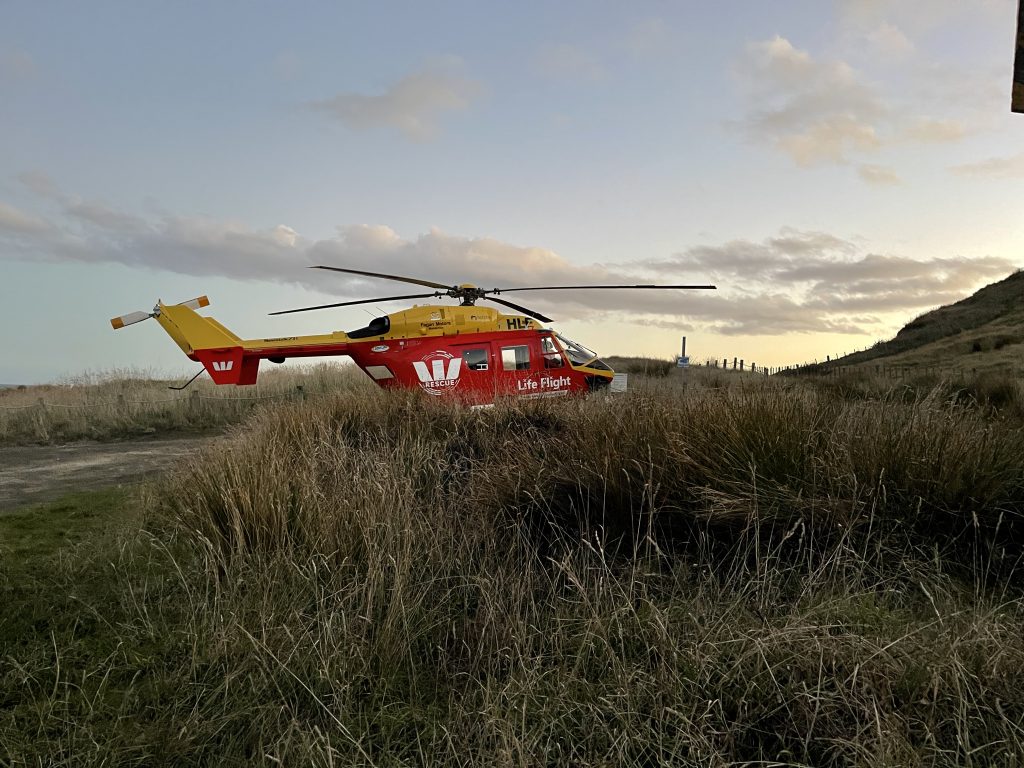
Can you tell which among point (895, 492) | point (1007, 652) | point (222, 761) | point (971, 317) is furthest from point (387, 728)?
point (971, 317)

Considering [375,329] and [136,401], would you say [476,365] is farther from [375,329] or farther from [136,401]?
[136,401]

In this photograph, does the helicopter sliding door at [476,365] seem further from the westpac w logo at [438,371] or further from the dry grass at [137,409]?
the dry grass at [137,409]

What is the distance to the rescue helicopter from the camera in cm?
1129

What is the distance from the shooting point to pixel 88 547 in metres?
4.46

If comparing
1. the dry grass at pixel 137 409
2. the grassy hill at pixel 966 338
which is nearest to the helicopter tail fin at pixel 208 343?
the dry grass at pixel 137 409

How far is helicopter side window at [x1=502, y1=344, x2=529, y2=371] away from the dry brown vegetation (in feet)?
22.1

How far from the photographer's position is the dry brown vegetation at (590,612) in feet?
6.75

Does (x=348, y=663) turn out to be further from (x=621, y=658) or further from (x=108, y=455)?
(x=108, y=455)

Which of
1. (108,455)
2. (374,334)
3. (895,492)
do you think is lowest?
(108,455)

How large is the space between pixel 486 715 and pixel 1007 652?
5.67 ft

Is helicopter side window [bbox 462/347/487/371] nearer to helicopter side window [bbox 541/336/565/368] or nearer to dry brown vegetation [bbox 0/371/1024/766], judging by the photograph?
helicopter side window [bbox 541/336/565/368]

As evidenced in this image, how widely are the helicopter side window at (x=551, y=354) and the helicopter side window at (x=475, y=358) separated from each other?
1113 mm

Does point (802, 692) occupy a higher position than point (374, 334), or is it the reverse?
point (374, 334)

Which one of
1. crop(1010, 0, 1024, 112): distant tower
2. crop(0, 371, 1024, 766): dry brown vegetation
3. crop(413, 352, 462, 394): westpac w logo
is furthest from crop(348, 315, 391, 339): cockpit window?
crop(1010, 0, 1024, 112): distant tower
